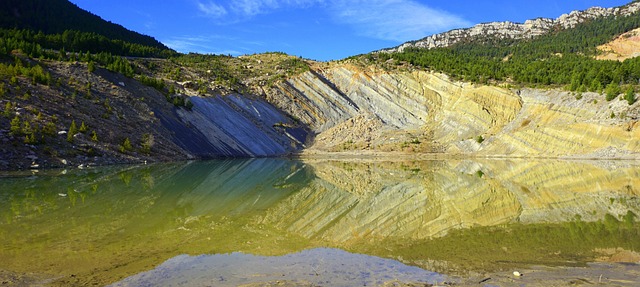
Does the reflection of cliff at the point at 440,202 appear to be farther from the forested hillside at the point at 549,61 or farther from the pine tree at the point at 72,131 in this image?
the forested hillside at the point at 549,61

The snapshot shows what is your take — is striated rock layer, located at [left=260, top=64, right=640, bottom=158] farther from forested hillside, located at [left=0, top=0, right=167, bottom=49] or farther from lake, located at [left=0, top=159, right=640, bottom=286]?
forested hillside, located at [left=0, top=0, right=167, bottom=49]

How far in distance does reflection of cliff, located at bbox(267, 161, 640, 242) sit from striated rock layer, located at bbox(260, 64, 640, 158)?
669 inches

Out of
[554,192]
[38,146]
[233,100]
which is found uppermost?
[233,100]

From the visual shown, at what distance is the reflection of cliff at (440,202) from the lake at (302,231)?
0.24 feet

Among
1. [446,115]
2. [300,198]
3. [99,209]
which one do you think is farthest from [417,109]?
[99,209]

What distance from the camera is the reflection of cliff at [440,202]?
49.3ft

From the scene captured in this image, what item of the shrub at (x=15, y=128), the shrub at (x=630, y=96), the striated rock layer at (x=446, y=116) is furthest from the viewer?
the striated rock layer at (x=446, y=116)

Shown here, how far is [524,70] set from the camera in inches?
2726

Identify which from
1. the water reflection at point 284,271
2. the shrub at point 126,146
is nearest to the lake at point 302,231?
the water reflection at point 284,271

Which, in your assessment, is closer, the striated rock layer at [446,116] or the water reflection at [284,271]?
the water reflection at [284,271]

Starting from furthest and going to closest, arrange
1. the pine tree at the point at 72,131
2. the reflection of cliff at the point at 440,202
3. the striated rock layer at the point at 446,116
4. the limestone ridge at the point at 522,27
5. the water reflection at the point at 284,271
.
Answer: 1. the limestone ridge at the point at 522,27
2. the striated rock layer at the point at 446,116
3. the pine tree at the point at 72,131
4. the reflection of cliff at the point at 440,202
5. the water reflection at the point at 284,271

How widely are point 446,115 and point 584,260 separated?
187ft

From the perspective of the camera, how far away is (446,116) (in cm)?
6488

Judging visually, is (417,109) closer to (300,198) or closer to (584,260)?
(300,198)
